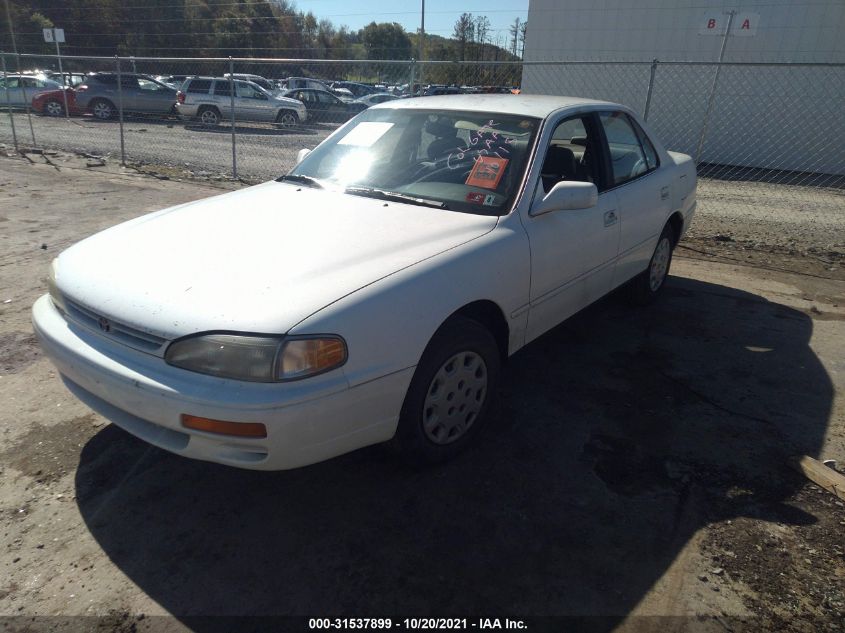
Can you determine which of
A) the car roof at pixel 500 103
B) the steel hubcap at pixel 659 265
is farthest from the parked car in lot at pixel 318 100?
Result: the car roof at pixel 500 103

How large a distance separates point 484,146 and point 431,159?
1.08 feet

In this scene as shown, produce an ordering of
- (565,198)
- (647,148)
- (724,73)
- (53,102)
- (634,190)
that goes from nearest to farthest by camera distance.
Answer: (565,198)
(634,190)
(647,148)
(724,73)
(53,102)

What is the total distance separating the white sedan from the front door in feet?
0.05

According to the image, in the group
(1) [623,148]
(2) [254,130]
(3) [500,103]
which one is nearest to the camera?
(3) [500,103]

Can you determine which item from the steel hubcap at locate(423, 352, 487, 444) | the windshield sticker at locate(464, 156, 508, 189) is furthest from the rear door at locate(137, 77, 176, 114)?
the steel hubcap at locate(423, 352, 487, 444)

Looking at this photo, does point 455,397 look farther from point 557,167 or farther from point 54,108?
point 54,108

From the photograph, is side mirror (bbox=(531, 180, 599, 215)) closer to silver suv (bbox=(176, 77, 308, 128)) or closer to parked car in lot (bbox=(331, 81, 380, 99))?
silver suv (bbox=(176, 77, 308, 128))

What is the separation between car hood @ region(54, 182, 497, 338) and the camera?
238cm

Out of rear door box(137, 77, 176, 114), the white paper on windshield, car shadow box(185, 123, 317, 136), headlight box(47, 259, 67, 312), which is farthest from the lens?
rear door box(137, 77, 176, 114)

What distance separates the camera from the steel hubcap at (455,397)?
2863mm

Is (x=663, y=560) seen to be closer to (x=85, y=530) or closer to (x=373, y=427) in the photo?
(x=373, y=427)

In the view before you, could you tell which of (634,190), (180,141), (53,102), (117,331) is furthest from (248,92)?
(117,331)

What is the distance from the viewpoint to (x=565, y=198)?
3.36 m

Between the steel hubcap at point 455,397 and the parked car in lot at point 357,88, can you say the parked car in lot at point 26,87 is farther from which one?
the steel hubcap at point 455,397
